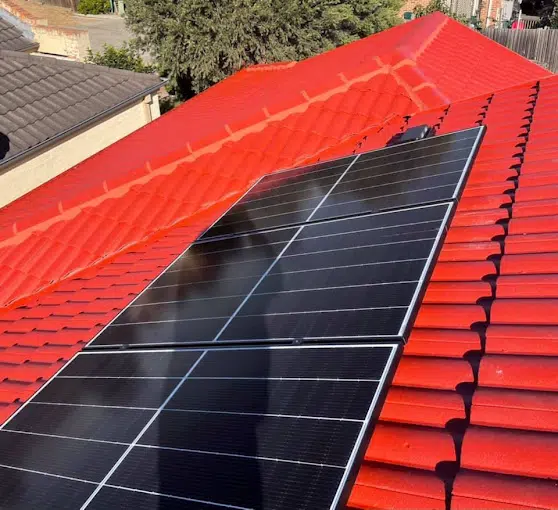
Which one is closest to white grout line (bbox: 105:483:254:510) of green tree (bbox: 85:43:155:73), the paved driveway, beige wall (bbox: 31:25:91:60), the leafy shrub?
green tree (bbox: 85:43:155:73)

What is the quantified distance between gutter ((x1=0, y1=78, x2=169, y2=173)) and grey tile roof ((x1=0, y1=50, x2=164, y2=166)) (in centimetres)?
3

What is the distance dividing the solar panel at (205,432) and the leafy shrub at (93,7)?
5512 centimetres

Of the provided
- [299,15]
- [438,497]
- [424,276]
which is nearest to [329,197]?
[424,276]

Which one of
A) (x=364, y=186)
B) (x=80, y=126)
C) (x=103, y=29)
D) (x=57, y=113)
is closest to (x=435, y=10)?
(x=80, y=126)

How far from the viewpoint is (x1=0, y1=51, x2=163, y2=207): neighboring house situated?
Answer: 11.9m

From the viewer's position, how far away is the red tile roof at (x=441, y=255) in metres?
2.93

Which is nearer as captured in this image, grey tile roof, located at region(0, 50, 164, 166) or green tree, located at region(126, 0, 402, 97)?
grey tile roof, located at region(0, 50, 164, 166)

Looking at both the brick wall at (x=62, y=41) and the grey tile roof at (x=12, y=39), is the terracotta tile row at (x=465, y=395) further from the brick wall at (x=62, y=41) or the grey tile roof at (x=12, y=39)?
the brick wall at (x=62, y=41)

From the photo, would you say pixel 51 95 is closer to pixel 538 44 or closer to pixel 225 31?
pixel 225 31

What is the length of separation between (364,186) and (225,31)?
53.6ft

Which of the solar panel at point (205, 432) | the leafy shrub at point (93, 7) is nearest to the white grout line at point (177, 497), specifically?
the solar panel at point (205, 432)

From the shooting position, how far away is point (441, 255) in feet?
15.1

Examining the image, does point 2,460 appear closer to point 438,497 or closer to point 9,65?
point 438,497

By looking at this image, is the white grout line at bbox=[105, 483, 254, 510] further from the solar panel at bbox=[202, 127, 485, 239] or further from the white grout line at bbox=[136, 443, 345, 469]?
the solar panel at bbox=[202, 127, 485, 239]
